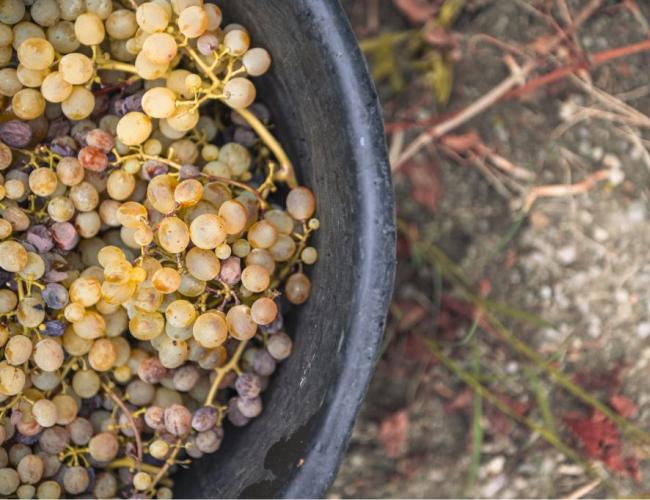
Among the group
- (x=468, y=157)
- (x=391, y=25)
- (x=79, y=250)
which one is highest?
(x=391, y=25)

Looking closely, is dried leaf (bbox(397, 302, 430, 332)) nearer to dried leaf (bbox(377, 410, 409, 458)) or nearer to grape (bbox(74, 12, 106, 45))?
dried leaf (bbox(377, 410, 409, 458))

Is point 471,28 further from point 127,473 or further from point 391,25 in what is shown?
point 127,473

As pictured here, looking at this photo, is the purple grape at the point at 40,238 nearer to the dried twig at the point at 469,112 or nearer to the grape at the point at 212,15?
the grape at the point at 212,15

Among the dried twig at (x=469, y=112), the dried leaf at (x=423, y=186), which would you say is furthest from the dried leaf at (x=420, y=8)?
the dried leaf at (x=423, y=186)

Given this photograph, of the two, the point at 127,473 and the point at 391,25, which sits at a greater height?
the point at 391,25

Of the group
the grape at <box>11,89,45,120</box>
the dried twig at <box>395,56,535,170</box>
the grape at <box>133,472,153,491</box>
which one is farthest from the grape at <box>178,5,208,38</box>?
the dried twig at <box>395,56,535,170</box>

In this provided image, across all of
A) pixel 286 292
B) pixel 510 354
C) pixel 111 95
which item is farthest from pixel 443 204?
pixel 111 95
